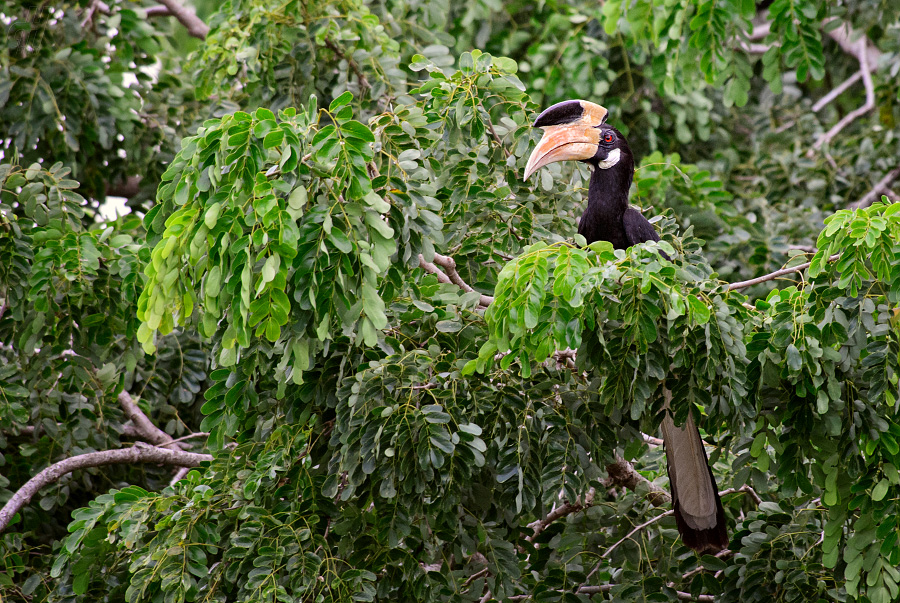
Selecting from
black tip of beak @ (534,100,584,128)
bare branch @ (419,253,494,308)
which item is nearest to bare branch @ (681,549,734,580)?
bare branch @ (419,253,494,308)

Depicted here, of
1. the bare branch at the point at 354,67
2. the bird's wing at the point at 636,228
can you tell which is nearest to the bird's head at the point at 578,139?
the bird's wing at the point at 636,228

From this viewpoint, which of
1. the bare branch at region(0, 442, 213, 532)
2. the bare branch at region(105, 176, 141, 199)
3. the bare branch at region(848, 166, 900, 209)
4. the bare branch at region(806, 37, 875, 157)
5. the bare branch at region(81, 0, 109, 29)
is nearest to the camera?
the bare branch at region(0, 442, 213, 532)

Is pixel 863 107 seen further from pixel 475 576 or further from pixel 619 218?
pixel 475 576

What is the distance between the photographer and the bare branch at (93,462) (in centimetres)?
365

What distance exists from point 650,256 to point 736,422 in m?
0.60

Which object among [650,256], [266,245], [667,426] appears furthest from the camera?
[667,426]

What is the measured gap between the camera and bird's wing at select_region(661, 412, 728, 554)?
329cm

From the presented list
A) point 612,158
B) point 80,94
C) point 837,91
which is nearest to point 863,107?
point 837,91

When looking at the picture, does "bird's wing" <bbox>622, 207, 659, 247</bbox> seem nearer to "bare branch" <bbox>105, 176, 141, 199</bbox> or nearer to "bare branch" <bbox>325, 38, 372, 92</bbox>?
"bare branch" <bbox>325, 38, 372, 92</bbox>

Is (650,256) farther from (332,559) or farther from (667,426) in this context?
(332,559)

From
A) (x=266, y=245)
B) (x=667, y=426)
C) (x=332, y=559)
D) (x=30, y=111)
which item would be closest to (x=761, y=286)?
(x=667, y=426)

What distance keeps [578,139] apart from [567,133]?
0.09m

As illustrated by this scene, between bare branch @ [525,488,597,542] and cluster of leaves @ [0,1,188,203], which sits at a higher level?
cluster of leaves @ [0,1,188,203]

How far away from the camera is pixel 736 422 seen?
2.86m
